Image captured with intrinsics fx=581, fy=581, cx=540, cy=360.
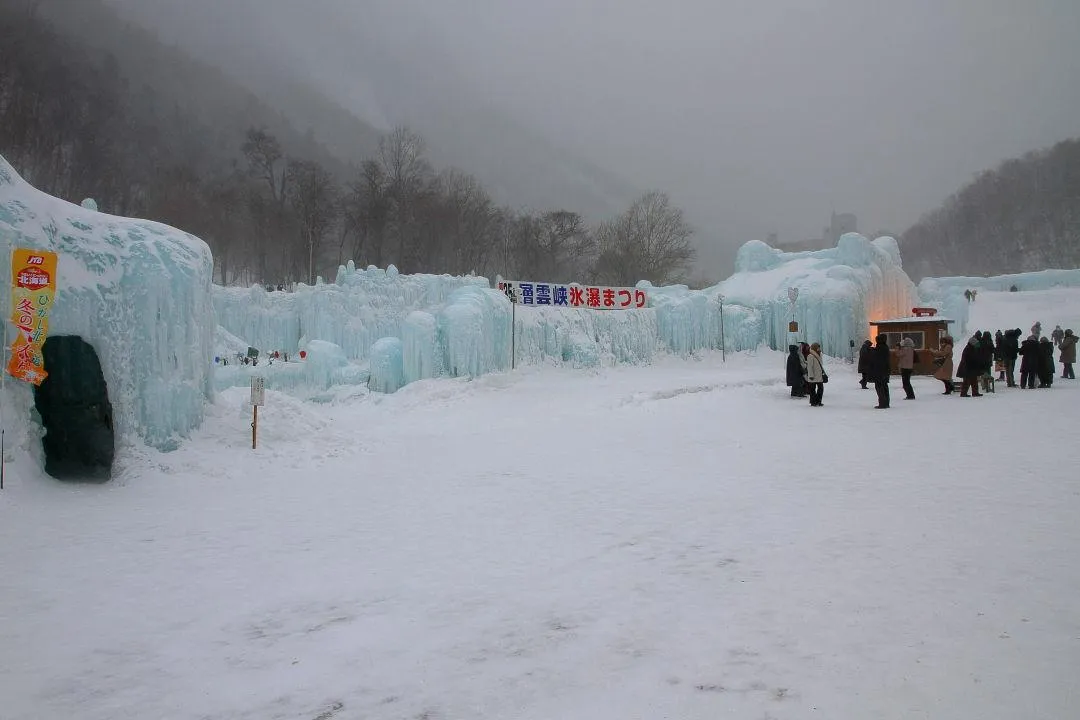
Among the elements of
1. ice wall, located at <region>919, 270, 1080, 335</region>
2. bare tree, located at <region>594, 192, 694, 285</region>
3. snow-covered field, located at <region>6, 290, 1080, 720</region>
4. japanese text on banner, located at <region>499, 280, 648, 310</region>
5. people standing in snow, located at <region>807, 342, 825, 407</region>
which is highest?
bare tree, located at <region>594, 192, 694, 285</region>

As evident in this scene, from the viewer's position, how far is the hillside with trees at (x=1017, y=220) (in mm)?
63531

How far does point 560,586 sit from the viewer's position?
159 inches

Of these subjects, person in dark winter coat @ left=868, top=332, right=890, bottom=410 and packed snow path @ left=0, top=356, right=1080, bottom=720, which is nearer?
packed snow path @ left=0, top=356, right=1080, bottom=720

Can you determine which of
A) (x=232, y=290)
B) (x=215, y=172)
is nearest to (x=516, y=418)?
(x=232, y=290)

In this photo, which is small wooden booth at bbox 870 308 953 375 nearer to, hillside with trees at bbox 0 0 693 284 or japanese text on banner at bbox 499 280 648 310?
japanese text on banner at bbox 499 280 648 310

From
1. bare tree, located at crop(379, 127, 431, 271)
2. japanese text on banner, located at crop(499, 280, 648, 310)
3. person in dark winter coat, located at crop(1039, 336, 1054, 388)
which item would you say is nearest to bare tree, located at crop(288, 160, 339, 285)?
bare tree, located at crop(379, 127, 431, 271)

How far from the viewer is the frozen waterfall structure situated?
304 inches

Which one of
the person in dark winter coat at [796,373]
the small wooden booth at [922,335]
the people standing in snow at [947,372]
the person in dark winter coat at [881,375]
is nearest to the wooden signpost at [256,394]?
the person in dark winter coat at [881,375]

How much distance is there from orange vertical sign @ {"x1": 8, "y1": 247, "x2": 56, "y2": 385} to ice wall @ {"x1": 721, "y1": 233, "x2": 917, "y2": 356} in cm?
3020

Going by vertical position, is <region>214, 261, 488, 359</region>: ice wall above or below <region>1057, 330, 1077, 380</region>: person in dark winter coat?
above

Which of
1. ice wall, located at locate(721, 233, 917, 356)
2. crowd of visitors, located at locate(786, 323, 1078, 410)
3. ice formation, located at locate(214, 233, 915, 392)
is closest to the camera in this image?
crowd of visitors, located at locate(786, 323, 1078, 410)

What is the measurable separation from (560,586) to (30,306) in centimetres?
754

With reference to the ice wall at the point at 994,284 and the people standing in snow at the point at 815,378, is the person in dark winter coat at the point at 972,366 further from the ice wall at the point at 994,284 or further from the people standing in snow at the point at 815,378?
the ice wall at the point at 994,284

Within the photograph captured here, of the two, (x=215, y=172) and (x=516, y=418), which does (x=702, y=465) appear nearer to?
(x=516, y=418)
